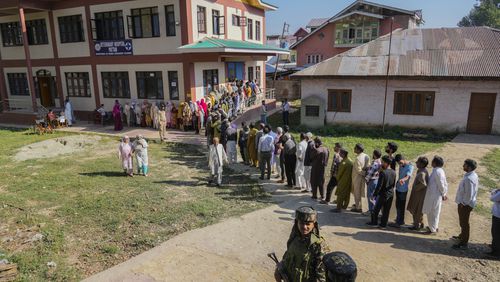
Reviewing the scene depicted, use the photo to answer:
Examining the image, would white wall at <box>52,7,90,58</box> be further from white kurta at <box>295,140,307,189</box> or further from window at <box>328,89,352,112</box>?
white kurta at <box>295,140,307,189</box>

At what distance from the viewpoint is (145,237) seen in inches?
294

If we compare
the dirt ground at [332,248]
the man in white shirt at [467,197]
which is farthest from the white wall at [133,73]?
the man in white shirt at [467,197]

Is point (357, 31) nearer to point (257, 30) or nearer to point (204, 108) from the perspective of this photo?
point (257, 30)

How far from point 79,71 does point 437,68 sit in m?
20.3

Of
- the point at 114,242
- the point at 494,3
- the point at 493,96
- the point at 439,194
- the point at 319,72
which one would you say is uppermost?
the point at 494,3

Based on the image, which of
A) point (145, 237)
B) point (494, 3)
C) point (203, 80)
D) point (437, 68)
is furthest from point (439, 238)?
point (494, 3)

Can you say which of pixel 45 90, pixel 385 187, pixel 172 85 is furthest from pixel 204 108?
pixel 45 90

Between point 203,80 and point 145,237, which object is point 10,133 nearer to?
point 203,80

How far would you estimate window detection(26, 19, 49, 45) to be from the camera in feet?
75.5

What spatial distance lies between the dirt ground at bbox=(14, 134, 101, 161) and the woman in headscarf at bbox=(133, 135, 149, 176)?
550 centimetres

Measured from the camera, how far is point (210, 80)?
67.8 feet

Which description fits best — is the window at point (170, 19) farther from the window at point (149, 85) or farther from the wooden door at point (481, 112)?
the wooden door at point (481, 112)

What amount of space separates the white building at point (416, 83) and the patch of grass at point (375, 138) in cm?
53

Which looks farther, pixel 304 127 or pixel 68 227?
pixel 304 127
